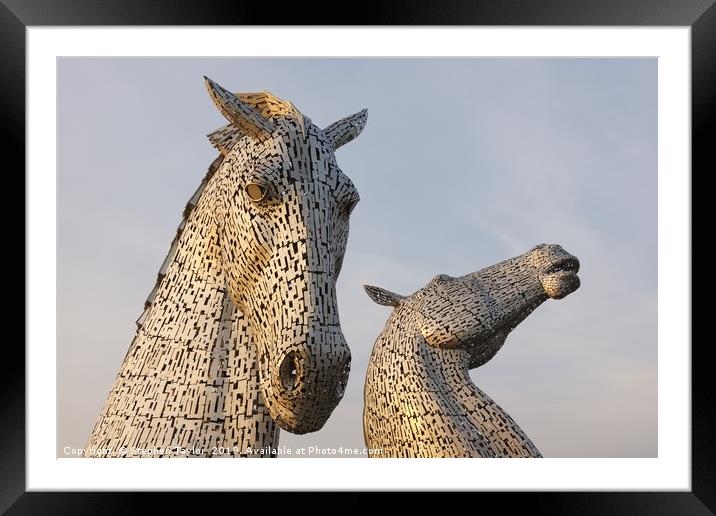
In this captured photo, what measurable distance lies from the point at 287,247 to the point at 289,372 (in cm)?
38

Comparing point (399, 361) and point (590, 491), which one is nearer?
point (590, 491)

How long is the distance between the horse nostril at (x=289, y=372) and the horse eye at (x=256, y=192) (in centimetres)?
51

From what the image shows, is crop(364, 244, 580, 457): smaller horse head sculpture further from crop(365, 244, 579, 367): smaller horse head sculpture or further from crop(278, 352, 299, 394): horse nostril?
crop(278, 352, 299, 394): horse nostril

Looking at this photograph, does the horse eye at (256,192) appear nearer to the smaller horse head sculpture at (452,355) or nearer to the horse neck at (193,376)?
the horse neck at (193,376)

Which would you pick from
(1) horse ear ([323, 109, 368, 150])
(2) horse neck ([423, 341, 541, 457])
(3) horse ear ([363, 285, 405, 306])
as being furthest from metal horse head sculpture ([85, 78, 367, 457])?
(3) horse ear ([363, 285, 405, 306])

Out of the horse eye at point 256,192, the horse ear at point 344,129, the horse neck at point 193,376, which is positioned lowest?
the horse neck at point 193,376

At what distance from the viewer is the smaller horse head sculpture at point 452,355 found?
4.72 meters

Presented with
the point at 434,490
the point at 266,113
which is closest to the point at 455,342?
the point at 434,490
